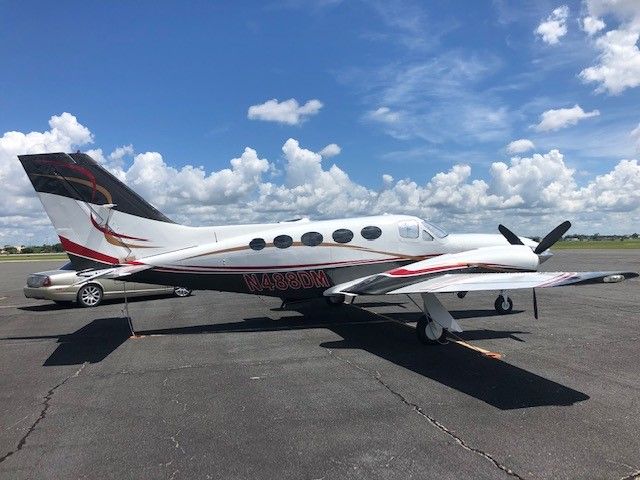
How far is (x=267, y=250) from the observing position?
1205 centimetres

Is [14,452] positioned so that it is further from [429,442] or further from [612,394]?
[612,394]

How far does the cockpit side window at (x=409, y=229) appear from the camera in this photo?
1290 cm

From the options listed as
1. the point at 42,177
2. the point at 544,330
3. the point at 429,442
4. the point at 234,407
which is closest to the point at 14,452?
the point at 234,407

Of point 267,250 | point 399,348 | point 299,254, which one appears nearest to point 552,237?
point 399,348

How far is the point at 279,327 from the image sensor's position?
1255 centimetres

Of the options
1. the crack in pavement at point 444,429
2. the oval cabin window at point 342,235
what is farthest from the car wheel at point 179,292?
the crack in pavement at point 444,429

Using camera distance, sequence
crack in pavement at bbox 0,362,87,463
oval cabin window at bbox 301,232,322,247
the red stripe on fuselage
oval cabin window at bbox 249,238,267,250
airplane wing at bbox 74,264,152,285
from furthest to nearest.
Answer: oval cabin window at bbox 301,232,322,247 < oval cabin window at bbox 249,238,267,250 < the red stripe on fuselage < airplane wing at bbox 74,264,152,285 < crack in pavement at bbox 0,362,87,463

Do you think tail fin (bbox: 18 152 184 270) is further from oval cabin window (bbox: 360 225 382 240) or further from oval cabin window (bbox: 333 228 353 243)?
oval cabin window (bbox: 360 225 382 240)

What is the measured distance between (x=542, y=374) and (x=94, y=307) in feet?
50.1

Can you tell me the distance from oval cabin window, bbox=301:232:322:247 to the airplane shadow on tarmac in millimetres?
2289

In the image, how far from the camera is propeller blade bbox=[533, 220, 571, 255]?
12.8m

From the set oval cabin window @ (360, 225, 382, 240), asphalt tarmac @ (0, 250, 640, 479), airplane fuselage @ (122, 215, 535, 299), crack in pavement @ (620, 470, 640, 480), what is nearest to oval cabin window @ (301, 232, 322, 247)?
airplane fuselage @ (122, 215, 535, 299)

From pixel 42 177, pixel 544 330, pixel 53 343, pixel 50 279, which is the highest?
pixel 42 177

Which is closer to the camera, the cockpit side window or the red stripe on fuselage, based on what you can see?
the red stripe on fuselage
